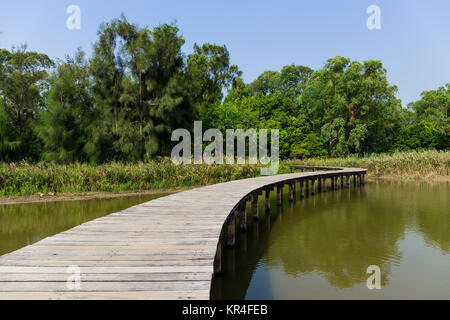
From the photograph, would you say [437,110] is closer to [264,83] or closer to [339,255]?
[264,83]

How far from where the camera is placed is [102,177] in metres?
14.1

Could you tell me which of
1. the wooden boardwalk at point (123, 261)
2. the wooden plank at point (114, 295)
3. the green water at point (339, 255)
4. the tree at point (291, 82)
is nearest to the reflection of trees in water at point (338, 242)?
the green water at point (339, 255)

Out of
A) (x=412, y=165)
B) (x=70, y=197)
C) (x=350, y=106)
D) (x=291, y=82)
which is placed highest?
(x=291, y=82)

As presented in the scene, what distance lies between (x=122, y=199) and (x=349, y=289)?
381 inches

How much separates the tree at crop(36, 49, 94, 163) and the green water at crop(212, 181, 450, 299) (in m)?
14.7

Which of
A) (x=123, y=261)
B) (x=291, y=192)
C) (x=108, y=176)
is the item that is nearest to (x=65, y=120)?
(x=108, y=176)

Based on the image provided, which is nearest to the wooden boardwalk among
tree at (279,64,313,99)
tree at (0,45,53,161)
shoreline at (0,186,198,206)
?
shoreline at (0,186,198,206)

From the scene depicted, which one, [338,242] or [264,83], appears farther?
[264,83]

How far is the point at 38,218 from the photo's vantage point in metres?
9.42

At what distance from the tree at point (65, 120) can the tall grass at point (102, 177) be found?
5.53 metres

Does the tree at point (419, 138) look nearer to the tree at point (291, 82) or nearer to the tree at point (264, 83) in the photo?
the tree at point (291, 82)

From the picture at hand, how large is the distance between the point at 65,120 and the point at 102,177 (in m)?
8.08
